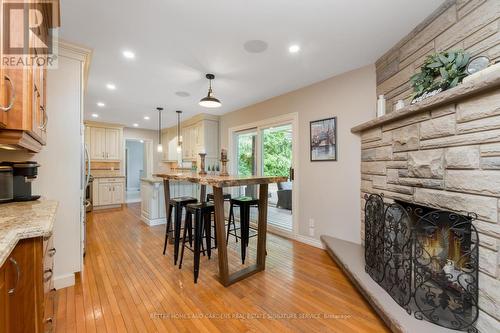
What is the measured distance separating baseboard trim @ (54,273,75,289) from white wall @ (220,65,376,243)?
303 cm

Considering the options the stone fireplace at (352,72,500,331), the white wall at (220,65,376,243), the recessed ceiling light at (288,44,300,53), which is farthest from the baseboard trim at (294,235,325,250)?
the recessed ceiling light at (288,44,300,53)

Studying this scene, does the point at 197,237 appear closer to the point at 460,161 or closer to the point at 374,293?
the point at 374,293

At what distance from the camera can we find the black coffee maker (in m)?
1.77

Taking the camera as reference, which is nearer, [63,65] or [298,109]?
[63,65]

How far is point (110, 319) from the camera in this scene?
177 centimetres

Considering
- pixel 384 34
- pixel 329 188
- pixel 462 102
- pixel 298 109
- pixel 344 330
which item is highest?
pixel 384 34

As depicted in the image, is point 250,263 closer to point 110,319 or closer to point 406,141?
point 110,319

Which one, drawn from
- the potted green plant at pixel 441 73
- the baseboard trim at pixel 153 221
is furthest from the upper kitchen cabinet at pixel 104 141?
the potted green plant at pixel 441 73

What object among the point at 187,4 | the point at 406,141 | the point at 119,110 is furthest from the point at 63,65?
the point at 406,141

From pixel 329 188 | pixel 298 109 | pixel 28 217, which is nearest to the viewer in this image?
pixel 28 217

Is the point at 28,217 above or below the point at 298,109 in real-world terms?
below

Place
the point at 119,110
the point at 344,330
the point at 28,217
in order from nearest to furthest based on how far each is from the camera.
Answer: the point at 28,217 → the point at 344,330 → the point at 119,110

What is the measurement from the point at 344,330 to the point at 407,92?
2280mm

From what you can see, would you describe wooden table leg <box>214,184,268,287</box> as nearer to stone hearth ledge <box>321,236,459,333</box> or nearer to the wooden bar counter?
the wooden bar counter
